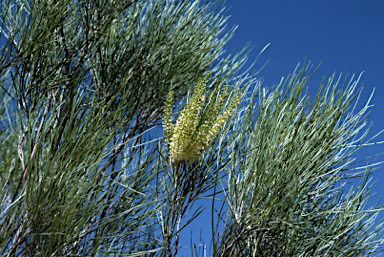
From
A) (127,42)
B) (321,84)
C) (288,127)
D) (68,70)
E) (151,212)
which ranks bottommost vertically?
(151,212)

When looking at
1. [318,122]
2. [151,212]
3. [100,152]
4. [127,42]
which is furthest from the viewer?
[127,42]

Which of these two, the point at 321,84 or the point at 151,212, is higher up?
the point at 321,84

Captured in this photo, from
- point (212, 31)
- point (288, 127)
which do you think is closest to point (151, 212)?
point (288, 127)

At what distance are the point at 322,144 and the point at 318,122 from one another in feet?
0.23

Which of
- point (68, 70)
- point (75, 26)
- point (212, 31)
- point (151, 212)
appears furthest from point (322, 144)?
point (75, 26)

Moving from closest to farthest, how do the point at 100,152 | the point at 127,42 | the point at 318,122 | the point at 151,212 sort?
the point at 100,152, the point at 318,122, the point at 151,212, the point at 127,42

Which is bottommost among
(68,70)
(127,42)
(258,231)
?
(258,231)

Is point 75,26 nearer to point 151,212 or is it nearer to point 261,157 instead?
point 151,212

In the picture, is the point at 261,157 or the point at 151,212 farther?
the point at 151,212

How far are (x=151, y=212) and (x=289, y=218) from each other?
410 millimetres

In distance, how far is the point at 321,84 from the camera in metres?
1.05

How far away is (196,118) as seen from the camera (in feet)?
3.31

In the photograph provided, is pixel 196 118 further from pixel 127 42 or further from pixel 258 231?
pixel 127 42

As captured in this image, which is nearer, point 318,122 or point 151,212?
point 318,122
